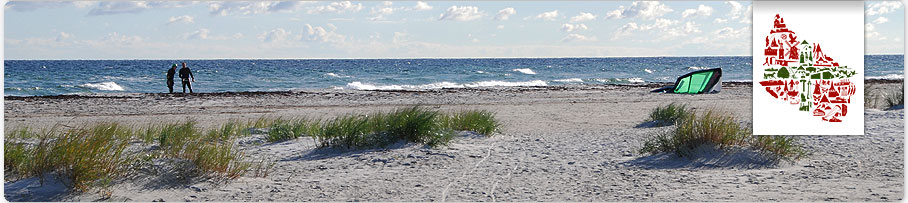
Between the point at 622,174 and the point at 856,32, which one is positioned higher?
the point at 856,32

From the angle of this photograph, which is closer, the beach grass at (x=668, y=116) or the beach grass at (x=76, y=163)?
the beach grass at (x=76, y=163)

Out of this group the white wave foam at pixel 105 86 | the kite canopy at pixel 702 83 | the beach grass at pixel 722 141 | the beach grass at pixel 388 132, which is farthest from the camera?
the white wave foam at pixel 105 86

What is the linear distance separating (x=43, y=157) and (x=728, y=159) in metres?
5.81

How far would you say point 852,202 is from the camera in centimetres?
529

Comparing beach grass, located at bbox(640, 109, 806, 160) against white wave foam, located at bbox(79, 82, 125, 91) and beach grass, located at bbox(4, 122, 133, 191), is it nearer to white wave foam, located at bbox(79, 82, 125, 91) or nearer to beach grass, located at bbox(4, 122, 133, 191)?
beach grass, located at bbox(4, 122, 133, 191)

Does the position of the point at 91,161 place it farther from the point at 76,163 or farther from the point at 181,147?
the point at 181,147

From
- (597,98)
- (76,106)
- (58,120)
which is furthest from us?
(597,98)

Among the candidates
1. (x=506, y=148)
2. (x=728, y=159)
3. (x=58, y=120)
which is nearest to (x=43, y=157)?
(x=506, y=148)

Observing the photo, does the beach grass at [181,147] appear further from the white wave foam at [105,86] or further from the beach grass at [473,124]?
the white wave foam at [105,86]

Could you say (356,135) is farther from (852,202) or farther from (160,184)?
(852,202)

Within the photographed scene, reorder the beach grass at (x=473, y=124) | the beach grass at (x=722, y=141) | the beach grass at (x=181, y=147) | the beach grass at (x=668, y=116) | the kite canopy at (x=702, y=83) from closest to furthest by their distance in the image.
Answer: the beach grass at (x=181, y=147) < the beach grass at (x=722, y=141) < the beach grass at (x=473, y=124) < the beach grass at (x=668, y=116) < the kite canopy at (x=702, y=83)

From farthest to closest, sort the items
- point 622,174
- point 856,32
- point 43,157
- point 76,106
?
point 76,106, point 856,32, point 622,174, point 43,157

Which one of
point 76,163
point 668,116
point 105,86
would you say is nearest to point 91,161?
point 76,163

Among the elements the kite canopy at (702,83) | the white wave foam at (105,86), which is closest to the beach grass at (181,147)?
the kite canopy at (702,83)
